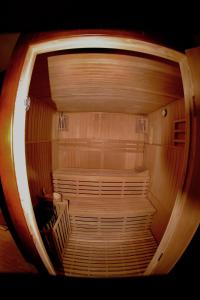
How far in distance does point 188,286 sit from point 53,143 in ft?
15.6

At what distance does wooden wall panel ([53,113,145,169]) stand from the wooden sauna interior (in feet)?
0.13

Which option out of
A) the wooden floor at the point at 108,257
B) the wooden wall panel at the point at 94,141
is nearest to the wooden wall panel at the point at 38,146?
the wooden wall panel at the point at 94,141

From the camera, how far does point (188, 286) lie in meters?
1.48

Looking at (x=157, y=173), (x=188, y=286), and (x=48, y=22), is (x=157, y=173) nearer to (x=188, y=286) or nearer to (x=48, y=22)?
(x=188, y=286)

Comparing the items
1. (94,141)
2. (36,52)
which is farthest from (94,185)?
(36,52)

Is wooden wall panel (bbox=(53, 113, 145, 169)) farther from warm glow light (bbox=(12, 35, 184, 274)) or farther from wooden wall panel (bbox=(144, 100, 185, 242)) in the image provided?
warm glow light (bbox=(12, 35, 184, 274))

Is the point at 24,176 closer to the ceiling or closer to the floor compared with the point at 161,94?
closer to the floor

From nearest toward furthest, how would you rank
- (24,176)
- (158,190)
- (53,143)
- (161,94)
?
(24,176) < (161,94) < (158,190) < (53,143)

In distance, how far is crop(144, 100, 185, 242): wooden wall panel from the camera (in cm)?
362

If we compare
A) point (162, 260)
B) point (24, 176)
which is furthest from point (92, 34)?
point (162, 260)

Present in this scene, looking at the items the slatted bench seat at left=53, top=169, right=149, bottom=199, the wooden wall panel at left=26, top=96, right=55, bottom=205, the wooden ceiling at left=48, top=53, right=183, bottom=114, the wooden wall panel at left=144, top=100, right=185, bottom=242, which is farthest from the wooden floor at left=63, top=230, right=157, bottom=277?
the wooden ceiling at left=48, top=53, right=183, bottom=114

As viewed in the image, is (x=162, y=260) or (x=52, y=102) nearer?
(x=162, y=260)

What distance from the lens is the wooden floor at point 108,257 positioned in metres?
2.87

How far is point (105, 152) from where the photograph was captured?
18.4 ft
